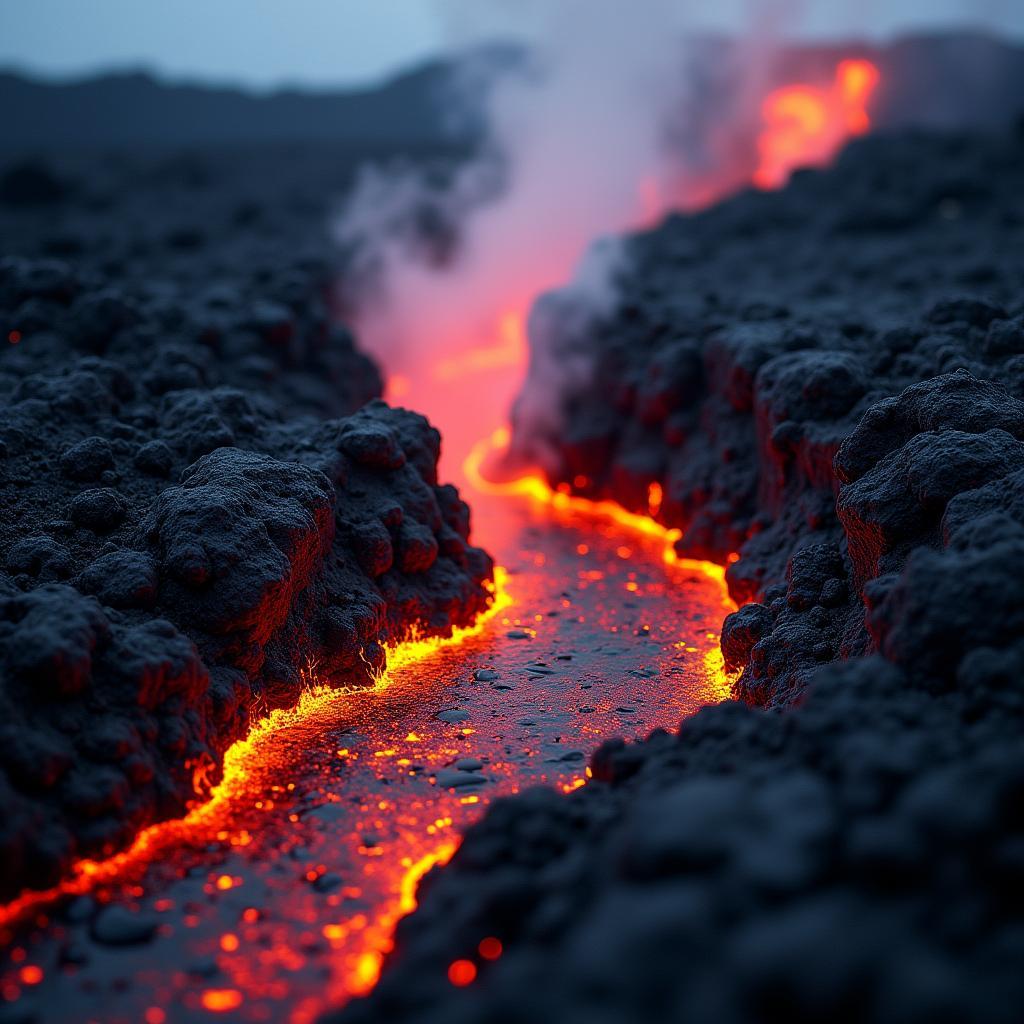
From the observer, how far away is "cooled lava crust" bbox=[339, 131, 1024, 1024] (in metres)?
2.23

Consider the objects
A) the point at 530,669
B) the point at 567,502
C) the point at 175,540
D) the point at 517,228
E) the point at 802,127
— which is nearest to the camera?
the point at 175,540

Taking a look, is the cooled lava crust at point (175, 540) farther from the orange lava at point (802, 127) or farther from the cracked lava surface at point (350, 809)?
the orange lava at point (802, 127)

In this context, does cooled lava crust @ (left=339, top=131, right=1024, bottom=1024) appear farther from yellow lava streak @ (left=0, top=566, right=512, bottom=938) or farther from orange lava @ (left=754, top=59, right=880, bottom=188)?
orange lava @ (left=754, top=59, right=880, bottom=188)

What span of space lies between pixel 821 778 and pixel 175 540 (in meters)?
2.94

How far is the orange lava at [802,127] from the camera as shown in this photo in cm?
2036

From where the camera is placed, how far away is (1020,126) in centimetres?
1370

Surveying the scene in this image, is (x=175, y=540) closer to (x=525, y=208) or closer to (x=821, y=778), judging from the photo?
(x=821, y=778)

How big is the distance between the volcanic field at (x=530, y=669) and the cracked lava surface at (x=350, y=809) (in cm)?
2

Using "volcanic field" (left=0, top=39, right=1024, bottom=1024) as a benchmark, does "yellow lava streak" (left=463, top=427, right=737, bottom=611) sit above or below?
above

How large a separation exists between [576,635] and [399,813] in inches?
82.1

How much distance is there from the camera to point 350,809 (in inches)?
154

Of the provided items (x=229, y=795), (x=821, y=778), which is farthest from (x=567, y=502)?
(x=821, y=778)

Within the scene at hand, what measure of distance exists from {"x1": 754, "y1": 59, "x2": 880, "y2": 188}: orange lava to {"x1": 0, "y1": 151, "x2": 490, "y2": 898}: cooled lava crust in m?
14.4

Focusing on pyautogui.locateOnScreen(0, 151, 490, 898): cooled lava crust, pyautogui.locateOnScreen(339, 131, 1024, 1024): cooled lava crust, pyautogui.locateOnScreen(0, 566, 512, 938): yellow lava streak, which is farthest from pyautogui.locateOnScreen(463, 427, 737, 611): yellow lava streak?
pyautogui.locateOnScreen(0, 566, 512, 938): yellow lava streak
